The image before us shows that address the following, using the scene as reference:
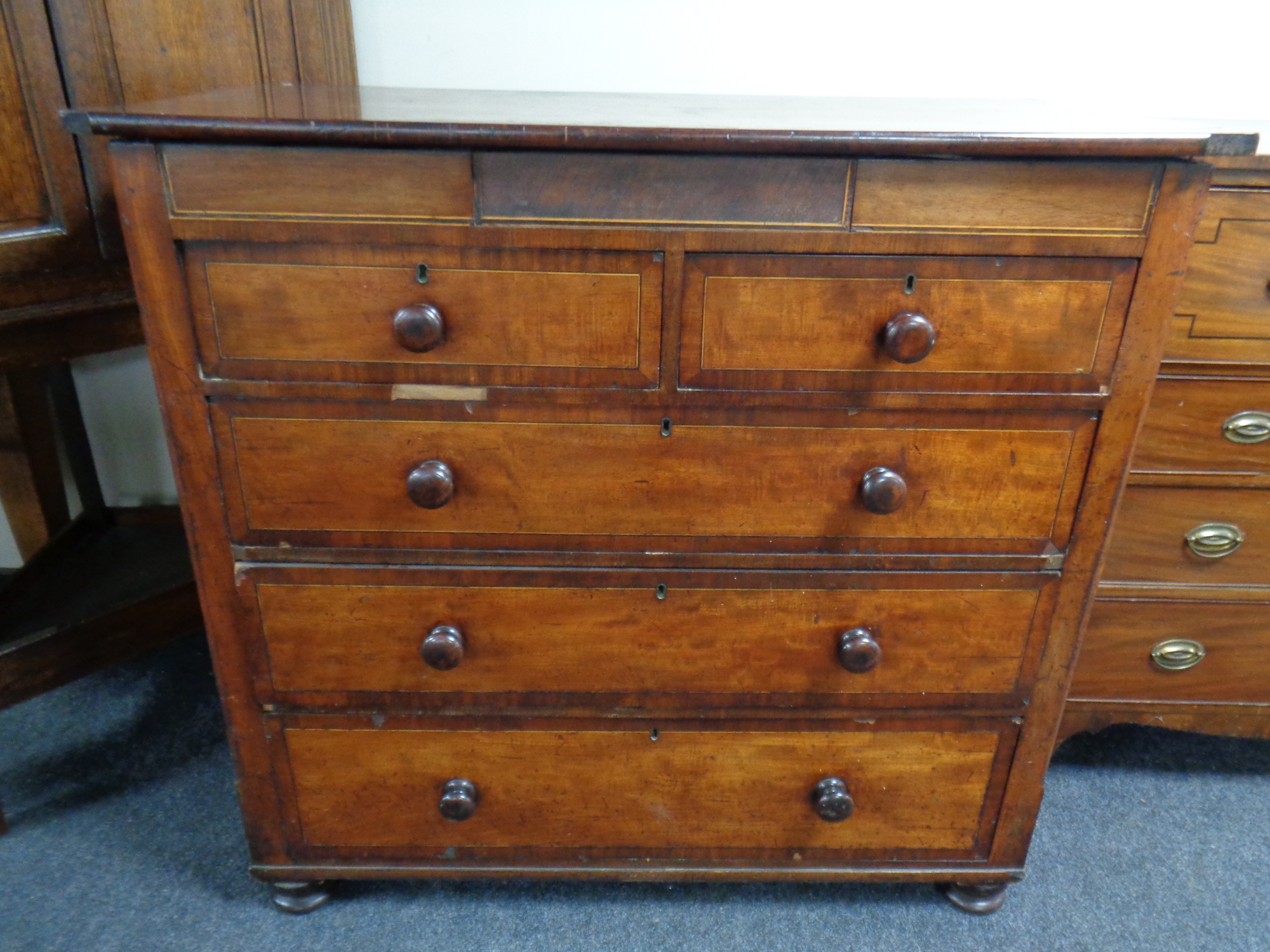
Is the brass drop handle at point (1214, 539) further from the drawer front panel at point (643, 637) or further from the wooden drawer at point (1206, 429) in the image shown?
the drawer front panel at point (643, 637)

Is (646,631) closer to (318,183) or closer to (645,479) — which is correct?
(645,479)

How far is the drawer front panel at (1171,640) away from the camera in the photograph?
56.6 inches

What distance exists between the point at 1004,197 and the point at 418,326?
2.17 feet

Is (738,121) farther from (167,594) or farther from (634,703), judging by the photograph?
(167,594)

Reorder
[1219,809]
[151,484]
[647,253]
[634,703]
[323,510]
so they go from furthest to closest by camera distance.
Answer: [151,484] < [1219,809] < [634,703] < [323,510] < [647,253]

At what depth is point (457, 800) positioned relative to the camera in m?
1.19

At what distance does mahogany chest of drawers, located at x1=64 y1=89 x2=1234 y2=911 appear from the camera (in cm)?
91

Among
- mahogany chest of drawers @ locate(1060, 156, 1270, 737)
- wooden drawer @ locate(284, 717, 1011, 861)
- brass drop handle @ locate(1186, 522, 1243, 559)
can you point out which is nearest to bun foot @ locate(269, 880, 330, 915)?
wooden drawer @ locate(284, 717, 1011, 861)

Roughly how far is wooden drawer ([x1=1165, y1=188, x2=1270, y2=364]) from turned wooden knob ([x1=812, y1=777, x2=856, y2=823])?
811mm

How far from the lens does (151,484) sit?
2008 millimetres

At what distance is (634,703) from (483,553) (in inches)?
11.9

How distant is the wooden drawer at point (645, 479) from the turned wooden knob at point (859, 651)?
0.46 ft

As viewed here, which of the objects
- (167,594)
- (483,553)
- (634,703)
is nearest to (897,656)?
(634,703)

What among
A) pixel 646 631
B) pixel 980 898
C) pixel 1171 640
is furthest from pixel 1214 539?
pixel 646 631
